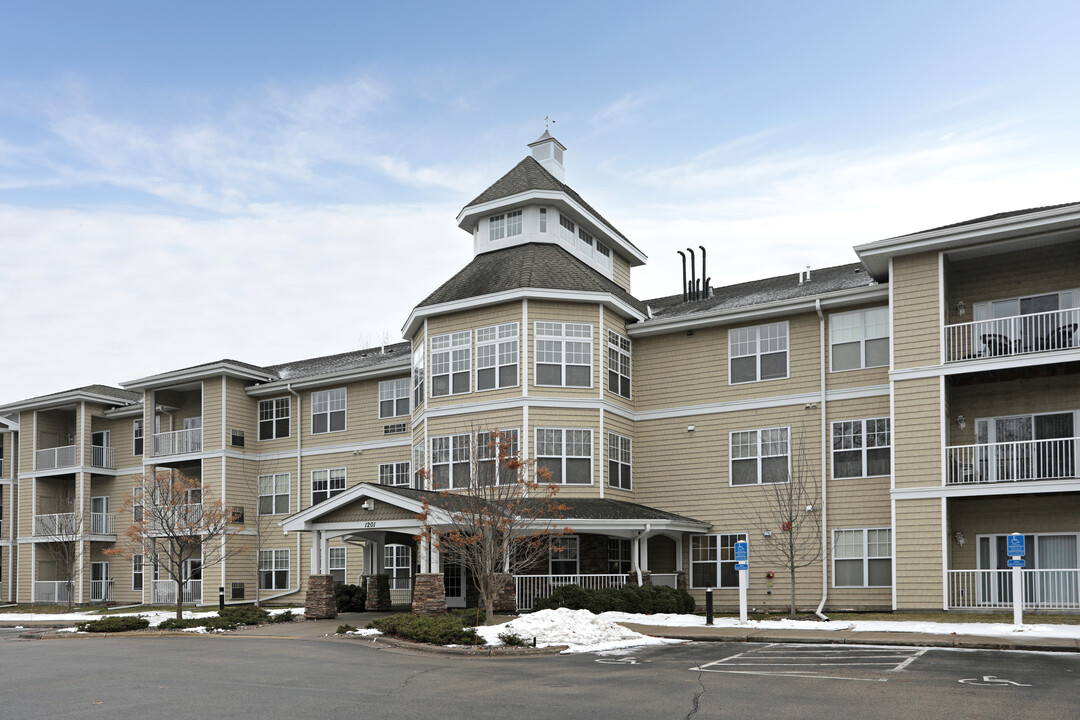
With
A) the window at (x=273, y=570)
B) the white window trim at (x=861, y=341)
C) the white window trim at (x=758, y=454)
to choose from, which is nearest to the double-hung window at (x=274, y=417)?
the window at (x=273, y=570)

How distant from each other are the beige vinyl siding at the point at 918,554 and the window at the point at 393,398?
17137 mm

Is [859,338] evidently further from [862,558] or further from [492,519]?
[492,519]

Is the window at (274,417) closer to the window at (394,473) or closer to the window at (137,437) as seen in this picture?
the window at (394,473)

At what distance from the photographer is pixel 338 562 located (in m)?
34.2

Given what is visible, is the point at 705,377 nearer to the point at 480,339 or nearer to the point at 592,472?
the point at 592,472

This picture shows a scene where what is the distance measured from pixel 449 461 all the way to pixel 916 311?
1341 centimetres

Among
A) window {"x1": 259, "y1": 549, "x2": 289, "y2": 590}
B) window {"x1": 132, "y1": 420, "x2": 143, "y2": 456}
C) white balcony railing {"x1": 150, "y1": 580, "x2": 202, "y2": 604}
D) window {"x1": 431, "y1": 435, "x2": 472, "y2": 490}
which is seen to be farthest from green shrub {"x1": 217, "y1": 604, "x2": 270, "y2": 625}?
window {"x1": 132, "y1": 420, "x2": 143, "y2": 456}

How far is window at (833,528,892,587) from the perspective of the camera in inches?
975

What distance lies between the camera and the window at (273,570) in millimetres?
35219

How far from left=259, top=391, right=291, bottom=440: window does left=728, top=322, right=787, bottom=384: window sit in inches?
692

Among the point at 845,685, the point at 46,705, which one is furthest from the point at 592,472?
the point at 46,705

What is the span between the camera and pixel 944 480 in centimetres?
2289

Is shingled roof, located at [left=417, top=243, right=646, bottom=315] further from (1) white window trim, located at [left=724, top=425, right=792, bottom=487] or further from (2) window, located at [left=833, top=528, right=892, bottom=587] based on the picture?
(2) window, located at [left=833, top=528, right=892, bottom=587]

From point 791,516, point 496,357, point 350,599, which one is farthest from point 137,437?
point 791,516
